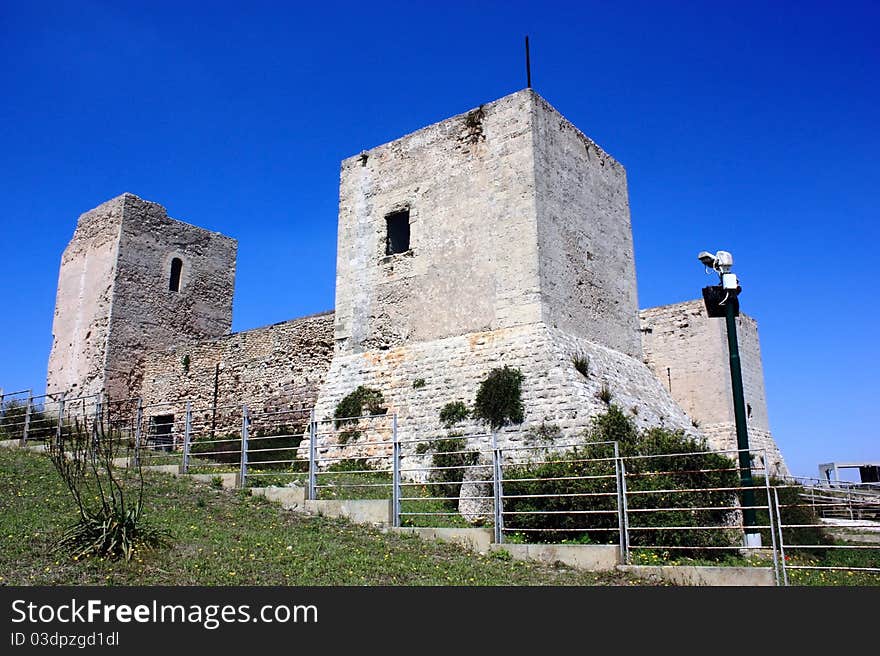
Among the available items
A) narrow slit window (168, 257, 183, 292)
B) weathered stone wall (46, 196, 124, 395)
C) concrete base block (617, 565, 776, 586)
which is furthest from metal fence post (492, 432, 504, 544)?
narrow slit window (168, 257, 183, 292)

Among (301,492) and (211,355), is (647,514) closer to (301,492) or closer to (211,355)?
(301,492)

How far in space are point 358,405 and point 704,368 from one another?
10455mm

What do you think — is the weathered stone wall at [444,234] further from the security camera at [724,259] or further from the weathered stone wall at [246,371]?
the security camera at [724,259]

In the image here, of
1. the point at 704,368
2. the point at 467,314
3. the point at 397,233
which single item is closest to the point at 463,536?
the point at 467,314

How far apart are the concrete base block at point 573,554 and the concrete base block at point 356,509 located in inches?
79.8

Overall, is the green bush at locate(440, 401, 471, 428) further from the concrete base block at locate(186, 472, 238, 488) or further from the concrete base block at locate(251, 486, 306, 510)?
the concrete base block at locate(186, 472, 238, 488)

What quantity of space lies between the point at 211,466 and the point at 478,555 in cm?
723

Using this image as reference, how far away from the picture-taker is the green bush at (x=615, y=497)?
9.54 m

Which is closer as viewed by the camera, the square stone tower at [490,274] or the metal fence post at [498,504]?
the metal fence post at [498,504]

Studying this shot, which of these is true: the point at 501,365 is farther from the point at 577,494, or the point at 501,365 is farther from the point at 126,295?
the point at 126,295

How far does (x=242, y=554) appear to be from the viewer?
8.31 m

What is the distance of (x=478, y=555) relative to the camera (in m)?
9.52

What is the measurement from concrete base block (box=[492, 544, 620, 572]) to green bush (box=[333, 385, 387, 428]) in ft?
20.5

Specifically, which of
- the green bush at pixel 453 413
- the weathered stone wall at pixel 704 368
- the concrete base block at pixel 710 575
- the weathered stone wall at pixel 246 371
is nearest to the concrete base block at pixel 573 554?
the concrete base block at pixel 710 575
